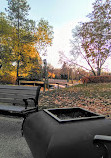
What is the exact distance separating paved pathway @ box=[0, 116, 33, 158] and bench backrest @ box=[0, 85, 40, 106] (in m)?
0.67

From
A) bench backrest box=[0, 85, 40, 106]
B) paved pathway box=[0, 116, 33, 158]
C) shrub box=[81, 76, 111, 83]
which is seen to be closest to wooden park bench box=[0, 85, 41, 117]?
bench backrest box=[0, 85, 40, 106]

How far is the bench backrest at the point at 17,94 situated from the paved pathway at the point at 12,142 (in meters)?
0.67

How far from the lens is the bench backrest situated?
3.73 meters

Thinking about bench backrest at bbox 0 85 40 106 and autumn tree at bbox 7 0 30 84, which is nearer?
bench backrest at bbox 0 85 40 106

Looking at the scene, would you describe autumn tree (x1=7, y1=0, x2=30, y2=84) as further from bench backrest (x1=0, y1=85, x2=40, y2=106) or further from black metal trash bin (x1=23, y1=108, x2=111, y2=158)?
black metal trash bin (x1=23, y1=108, x2=111, y2=158)

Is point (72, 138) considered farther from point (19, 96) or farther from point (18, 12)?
point (18, 12)

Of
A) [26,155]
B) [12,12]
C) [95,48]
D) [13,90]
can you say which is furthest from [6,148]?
[12,12]

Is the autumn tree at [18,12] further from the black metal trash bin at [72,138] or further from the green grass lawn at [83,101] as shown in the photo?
the black metal trash bin at [72,138]

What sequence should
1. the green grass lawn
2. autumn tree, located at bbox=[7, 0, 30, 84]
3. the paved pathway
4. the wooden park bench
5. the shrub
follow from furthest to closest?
1. the shrub
2. autumn tree, located at bbox=[7, 0, 30, 84]
3. the green grass lawn
4. the wooden park bench
5. the paved pathway

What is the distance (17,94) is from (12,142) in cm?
155

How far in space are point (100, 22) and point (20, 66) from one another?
9.34 meters

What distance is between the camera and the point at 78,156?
137 centimetres

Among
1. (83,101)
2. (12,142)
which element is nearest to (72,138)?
(12,142)

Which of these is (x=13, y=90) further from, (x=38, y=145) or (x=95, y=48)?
(x=95, y=48)
